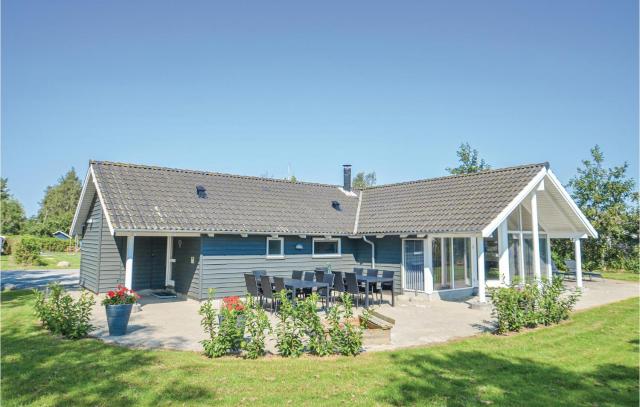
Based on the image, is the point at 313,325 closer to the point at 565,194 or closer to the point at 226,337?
the point at 226,337

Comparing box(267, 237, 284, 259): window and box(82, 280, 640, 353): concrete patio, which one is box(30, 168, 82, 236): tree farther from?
box(82, 280, 640, 353): concrete patio

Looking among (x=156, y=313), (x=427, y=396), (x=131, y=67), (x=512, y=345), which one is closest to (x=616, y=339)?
(x=512, y=345)

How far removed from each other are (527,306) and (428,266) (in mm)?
4977

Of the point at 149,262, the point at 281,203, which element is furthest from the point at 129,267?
the point at 281,203

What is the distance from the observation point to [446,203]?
53.5ft

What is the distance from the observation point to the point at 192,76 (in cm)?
1650

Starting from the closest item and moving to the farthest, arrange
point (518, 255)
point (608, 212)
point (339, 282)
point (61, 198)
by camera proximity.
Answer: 1. point (339, 282)
2. point (518, 255)
3. point (608, 212)
4. point (61, 198)

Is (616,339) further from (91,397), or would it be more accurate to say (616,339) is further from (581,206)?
(581,206)

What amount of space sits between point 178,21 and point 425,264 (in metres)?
12.5

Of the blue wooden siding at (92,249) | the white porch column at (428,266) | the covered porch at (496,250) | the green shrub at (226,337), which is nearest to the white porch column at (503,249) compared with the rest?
the covered porch at (496,250)

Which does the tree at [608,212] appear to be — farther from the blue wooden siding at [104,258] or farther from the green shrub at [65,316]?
the green shrub at [65,316]

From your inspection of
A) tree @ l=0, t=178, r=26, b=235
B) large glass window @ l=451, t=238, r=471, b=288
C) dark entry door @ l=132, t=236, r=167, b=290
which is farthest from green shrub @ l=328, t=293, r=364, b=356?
tree @ l=0, t=178, r=26, b=235

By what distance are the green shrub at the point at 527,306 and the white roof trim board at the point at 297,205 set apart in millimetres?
2762

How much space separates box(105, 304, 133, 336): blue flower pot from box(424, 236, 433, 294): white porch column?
1042 centimetres
